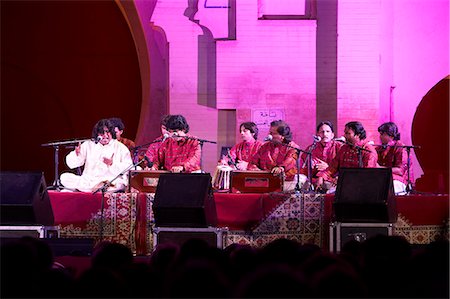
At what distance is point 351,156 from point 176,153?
1.95 m

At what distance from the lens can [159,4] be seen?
9656mm

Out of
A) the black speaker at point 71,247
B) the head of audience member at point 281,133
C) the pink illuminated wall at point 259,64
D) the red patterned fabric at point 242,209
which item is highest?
the pink illuminated wall at point 259,64

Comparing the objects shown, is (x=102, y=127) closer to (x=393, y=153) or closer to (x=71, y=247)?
(x=71, y=247)

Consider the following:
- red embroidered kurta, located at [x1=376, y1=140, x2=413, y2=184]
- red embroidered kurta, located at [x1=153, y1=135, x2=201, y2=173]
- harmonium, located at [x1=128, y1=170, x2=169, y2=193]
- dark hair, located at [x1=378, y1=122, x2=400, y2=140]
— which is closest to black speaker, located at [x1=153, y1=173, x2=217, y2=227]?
harmonium, located at [x1=128, y1=170, x2=169, y2=193]

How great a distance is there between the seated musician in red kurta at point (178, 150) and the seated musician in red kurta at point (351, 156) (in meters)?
1.39

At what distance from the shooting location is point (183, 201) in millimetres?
6527

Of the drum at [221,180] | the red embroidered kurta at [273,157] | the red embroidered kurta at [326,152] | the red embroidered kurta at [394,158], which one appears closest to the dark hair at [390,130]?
the red embroidered kurta at [394,158]

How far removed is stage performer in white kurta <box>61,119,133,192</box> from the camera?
323 inches

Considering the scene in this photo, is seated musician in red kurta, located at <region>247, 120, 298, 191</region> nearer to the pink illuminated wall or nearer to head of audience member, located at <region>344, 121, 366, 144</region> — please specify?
head of audience member, located at <region>344, 121, 366, 144</region>

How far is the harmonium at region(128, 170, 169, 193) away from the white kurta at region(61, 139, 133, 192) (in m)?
0.71

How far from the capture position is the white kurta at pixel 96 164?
8.21 m

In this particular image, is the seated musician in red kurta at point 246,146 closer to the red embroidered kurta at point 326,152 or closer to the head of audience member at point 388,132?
the red embroidered kurta at point 326,152

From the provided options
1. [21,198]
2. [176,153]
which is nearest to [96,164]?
[176,153]

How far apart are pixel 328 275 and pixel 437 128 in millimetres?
7631
